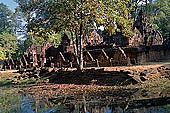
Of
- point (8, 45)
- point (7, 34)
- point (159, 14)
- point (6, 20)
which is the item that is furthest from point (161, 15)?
point (6, 20)

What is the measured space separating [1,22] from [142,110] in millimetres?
90901

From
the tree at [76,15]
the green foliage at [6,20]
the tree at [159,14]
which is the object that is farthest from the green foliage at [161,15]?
the green foliage at [6,20]

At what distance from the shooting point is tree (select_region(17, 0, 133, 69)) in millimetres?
16953

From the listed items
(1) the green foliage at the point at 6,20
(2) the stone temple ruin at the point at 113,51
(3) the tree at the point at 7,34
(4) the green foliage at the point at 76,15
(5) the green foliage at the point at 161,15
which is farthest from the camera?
(1) the green foliage at the point at 6,20

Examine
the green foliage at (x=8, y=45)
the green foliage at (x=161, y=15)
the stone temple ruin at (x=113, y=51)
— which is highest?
the green foliage at (x=161, y=15)

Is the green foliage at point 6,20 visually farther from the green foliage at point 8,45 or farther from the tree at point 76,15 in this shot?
the tree at point 76,15

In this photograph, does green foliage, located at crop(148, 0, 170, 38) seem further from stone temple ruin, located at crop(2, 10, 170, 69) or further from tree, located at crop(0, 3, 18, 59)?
tree, located at crop(0, 3, 18, 59)

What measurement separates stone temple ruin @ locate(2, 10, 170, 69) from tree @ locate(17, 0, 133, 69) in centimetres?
367

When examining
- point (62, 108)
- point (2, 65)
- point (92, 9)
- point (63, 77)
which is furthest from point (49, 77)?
point (2, 65)

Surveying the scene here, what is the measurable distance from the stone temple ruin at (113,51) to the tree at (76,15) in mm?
3666

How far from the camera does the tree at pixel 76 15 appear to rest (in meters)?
17.0

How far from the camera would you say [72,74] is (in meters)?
19.5

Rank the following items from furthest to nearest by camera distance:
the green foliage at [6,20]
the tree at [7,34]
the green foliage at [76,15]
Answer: the green foliage at [6,20] < the tree at [7,34] < the green foliage at [76,15]

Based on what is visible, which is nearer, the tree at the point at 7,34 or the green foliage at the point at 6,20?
the tree at the point at 7,34
